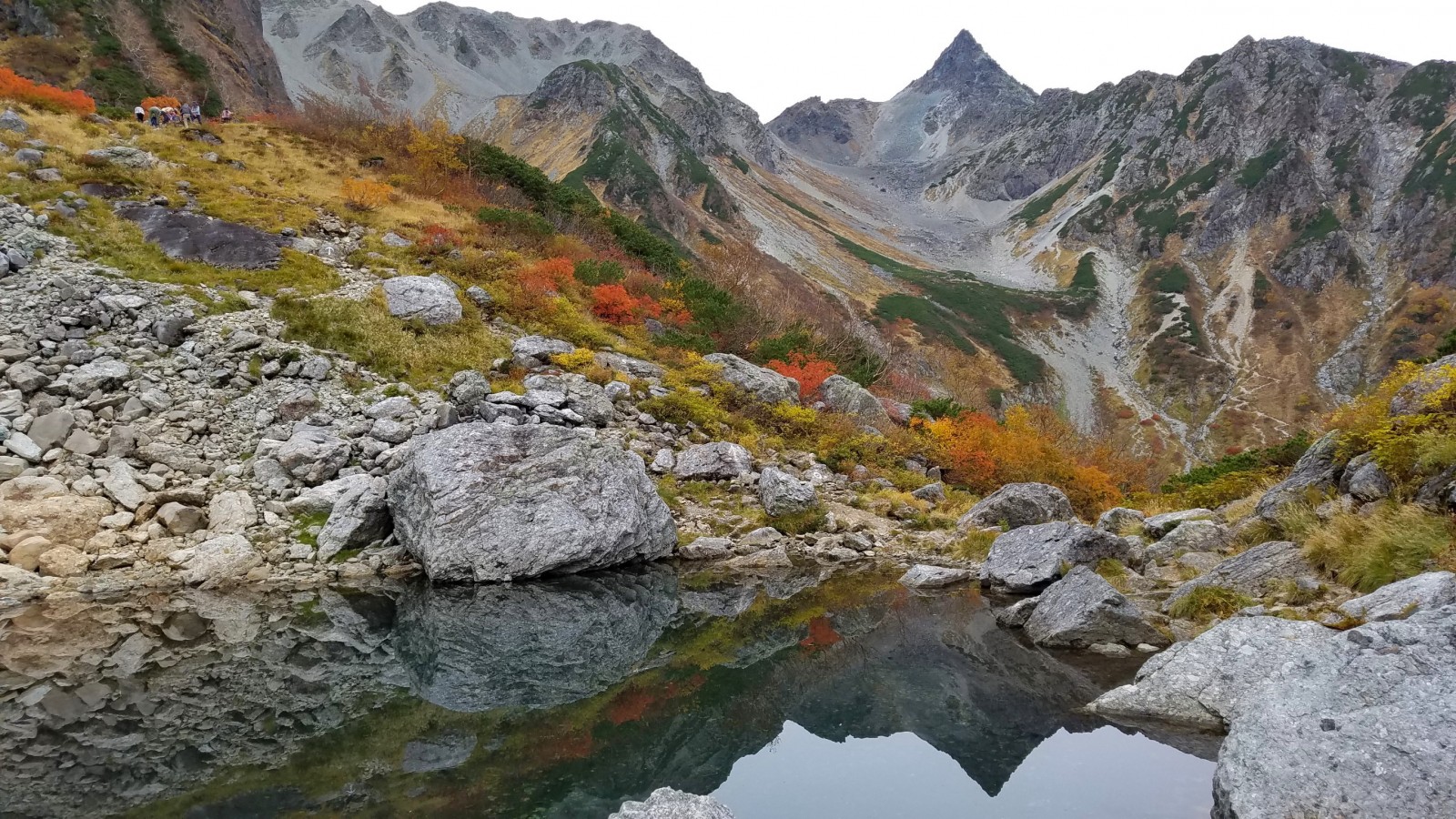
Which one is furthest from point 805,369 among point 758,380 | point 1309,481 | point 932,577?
point 1309,481

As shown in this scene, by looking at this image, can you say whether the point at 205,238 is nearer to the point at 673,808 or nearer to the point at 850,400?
the point at 850,400

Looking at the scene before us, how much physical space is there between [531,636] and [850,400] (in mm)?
16846

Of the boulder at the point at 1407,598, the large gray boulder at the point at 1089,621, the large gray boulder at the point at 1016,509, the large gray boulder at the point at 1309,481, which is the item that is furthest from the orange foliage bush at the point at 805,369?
the boulder at the point at 1407,598

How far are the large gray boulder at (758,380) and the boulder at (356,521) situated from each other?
37.8 ft

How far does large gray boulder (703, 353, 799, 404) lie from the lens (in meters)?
23.5

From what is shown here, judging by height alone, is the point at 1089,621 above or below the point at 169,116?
below

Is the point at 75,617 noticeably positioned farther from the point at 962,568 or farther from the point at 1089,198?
the point at 1089,198

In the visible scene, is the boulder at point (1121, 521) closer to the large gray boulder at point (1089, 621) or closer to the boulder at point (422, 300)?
the large gray boulder at point (1089, 621)

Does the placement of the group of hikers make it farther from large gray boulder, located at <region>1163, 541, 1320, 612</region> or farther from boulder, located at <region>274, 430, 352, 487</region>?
large gray boulder, located at <region>1163, 541, 1320, 612</region>

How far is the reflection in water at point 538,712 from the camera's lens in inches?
250

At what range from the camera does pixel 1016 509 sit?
1847 centimetres

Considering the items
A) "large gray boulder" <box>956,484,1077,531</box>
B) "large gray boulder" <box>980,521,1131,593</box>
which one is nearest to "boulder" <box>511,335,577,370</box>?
"large gray boulder" <box>956,484,1077,531</box>

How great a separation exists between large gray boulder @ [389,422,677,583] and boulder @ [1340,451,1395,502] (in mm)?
11951

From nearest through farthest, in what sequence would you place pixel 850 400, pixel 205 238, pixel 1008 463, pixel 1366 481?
pixel 1366 481
pixel 205 238
pixel 1008 463
pixel 850 400
